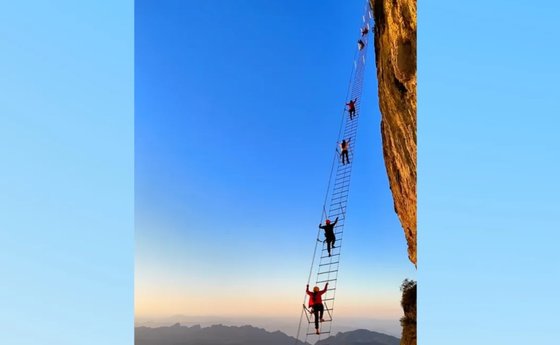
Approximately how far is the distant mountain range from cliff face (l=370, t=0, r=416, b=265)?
185 centimetres

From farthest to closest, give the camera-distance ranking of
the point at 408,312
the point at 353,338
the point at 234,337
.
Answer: the point at 408,312, the point at 353,338, the point at 234,337

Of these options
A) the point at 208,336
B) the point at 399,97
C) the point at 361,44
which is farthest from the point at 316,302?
the point at 361,44

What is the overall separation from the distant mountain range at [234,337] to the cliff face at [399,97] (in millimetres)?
1851

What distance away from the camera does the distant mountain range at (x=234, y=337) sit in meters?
8.15

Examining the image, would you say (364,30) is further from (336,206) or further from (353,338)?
(353,338)

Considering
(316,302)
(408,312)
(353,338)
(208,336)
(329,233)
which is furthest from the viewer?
(408,312)

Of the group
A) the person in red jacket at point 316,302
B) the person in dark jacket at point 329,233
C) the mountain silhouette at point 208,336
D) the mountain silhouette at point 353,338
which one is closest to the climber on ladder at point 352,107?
the person in dark jacket at point 329,233

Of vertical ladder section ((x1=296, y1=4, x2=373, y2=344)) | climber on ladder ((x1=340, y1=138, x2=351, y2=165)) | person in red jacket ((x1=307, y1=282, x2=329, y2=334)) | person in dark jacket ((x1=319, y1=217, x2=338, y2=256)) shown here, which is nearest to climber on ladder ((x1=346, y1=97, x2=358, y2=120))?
vertical ladder section ((x1=296, y1=4, x2=373, y2=344))

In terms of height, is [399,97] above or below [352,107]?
below

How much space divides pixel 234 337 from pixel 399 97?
4385 millimetres

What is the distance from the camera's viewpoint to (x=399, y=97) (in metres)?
8.21

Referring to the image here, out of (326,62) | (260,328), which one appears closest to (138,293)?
(260,328)

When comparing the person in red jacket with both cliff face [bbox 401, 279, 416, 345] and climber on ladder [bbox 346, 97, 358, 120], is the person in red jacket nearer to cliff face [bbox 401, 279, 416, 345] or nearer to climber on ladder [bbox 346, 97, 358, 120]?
cliff face [bbox 401, 279, 416, 345]

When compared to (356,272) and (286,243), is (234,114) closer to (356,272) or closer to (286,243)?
(286,243)
